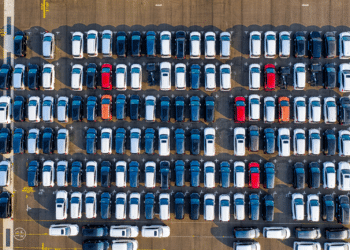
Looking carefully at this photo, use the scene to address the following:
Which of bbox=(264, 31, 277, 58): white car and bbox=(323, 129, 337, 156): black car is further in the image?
bbox=(264, 31, 277, 58): white car

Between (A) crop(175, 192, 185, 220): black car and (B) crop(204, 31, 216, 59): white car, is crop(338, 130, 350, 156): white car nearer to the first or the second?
(B) crop(204, 31, 216, 59): white car

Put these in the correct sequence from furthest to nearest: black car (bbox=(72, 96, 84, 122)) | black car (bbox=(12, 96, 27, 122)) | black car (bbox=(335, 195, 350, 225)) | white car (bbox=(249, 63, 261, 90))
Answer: black car (bbox=(12, 96, 27, 122)), black car (bbox=(72, 96, 84, 122)), white car (bbox=(249, 63, 261, 90)), black car (bbox=(335, 195, 350, 225))

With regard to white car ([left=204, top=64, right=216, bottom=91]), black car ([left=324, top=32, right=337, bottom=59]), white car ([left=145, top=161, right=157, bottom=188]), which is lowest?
white car ([left=145, top=161, right=157, bottom=188])

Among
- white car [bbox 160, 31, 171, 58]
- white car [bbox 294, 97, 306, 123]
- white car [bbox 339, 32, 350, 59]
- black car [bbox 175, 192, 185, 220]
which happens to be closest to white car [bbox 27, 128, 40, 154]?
black car [bbox 175, 192, 185, 220]

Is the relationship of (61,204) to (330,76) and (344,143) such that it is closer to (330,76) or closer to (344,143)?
(344,143)

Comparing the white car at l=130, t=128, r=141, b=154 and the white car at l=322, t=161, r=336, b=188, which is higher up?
the white car at l=130, t=128, r=141, b=154

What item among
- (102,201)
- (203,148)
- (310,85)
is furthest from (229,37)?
(102,201)

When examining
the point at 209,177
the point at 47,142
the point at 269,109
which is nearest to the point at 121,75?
the point at 47,142

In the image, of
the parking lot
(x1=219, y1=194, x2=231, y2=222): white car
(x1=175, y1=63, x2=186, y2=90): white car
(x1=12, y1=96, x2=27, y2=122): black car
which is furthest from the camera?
the parking lot
